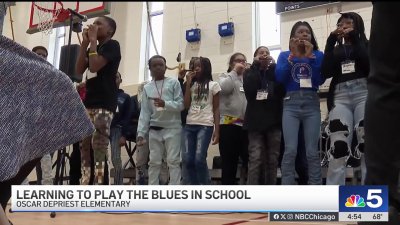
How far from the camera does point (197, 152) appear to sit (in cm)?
261

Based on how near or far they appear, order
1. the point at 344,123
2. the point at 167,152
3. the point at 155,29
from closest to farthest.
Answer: the point at 344,123, the point at 167,152, the point at 155,29

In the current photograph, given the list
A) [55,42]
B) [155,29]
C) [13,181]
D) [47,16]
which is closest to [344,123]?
[13,181]

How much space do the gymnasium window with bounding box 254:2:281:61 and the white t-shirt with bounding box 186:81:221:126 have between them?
1.87 meters

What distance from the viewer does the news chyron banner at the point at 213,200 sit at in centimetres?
87

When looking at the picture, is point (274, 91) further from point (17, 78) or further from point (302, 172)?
point (17, 78)

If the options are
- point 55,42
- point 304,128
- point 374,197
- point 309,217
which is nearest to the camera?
point 374,197

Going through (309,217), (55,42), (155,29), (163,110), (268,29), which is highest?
(155,29)

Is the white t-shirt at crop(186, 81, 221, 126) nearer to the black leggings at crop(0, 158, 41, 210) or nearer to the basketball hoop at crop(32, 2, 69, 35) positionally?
the basketball hoop at crop(32, 2, 69, 35)

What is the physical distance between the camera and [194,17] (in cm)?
500

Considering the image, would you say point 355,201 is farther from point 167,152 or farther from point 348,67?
point 167,152

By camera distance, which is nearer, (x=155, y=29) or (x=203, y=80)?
(x=203, y=80)

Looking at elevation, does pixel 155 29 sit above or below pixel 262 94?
above

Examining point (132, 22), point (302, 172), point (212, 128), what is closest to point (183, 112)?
point (212, 128)

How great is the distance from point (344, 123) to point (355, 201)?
103cm
